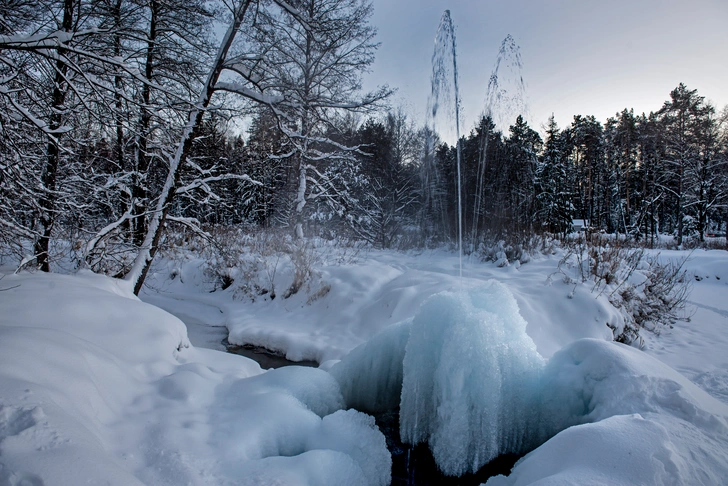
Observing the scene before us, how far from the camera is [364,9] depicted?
10.0m

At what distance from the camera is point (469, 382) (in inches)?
104

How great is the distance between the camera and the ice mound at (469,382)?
2.62m

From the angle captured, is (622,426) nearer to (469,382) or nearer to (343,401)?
(469,382)

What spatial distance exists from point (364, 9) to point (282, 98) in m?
7.20

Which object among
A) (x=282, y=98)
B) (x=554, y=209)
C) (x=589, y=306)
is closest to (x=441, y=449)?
(x=589, y=306)

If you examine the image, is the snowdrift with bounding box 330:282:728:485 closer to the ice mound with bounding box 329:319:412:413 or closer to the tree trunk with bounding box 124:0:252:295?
the ice mound with bounding box 329:319:412:413

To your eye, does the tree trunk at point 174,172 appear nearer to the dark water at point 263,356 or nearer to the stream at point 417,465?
the dark water at point 263,356

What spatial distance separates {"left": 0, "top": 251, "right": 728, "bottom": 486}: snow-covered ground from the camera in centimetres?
150

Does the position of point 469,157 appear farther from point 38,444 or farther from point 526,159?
point 38,444

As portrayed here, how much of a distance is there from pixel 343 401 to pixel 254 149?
745 inches

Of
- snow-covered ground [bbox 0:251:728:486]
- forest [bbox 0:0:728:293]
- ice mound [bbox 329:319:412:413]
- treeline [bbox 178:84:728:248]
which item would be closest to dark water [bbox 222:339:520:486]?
snow-covered ground [bbox 0:251:728:486]

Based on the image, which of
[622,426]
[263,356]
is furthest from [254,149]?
[622,426]

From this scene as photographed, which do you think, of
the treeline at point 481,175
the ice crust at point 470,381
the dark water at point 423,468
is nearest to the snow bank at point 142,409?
the dark water at point 423,468

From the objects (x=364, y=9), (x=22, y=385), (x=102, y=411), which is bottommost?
(x=102, y=411)
